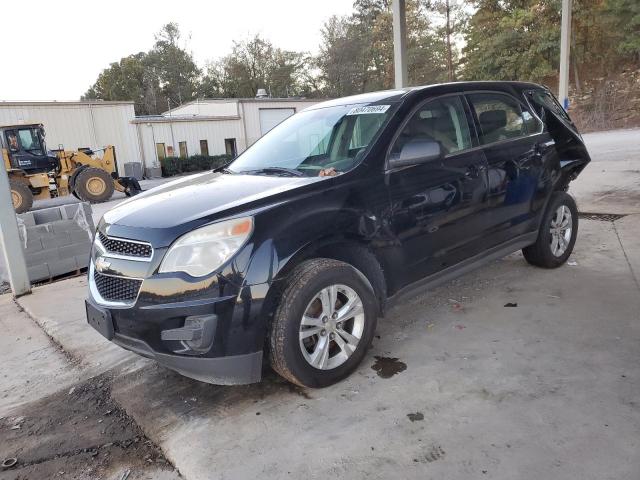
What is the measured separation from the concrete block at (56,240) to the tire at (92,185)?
11382 millimetres

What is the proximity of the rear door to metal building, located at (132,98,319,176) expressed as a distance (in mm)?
27003

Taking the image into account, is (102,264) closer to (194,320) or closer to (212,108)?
(194,320)

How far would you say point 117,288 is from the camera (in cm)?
285

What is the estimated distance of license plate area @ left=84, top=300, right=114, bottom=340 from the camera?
2.82 m

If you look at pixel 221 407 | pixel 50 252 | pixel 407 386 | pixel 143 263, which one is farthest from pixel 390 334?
pixel 50 252

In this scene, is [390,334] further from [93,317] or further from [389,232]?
[93,317]

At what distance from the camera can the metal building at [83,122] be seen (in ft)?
83.0

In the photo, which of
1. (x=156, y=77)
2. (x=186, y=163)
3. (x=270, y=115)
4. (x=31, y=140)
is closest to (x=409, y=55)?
(x=270, y=115)

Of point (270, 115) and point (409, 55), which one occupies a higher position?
point (409, 55)

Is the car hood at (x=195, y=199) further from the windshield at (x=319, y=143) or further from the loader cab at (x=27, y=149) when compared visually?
the loader cab at (x=27, y=149)

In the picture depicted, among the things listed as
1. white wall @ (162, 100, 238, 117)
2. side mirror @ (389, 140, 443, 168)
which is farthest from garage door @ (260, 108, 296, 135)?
side mirror @ (389, 140, 443, 168)

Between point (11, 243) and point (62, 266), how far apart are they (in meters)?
1.17

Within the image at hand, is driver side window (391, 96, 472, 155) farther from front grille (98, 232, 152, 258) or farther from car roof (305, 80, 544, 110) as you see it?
front grille (98, 232, 152, 258)

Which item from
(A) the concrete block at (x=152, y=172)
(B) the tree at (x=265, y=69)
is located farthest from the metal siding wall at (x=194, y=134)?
(B) the tree at (x=265, y=69)
